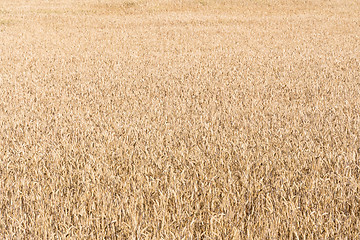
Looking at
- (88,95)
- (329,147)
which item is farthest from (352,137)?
(88,95)

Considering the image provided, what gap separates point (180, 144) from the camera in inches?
153

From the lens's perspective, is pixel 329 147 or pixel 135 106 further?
pixel 135 106

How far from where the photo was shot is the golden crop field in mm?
2447

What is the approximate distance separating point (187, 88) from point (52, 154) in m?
3.41

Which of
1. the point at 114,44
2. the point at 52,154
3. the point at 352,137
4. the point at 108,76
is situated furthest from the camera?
the point at 114,44

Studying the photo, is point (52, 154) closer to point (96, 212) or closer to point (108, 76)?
point (96, 212)

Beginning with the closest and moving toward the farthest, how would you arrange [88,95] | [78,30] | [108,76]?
1. [88,95]
2. [108,76]
3. [78,30]

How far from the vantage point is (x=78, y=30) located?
16453 millimetres

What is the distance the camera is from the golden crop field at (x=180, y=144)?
245 centimetres

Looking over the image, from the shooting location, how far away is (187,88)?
6.67 metres

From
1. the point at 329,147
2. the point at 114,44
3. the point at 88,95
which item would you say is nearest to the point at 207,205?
the point at 329,147

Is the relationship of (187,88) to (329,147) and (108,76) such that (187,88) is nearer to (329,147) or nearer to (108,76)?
(108,76)

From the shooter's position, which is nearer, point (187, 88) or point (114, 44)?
point (187, 88)

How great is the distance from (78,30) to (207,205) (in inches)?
588
